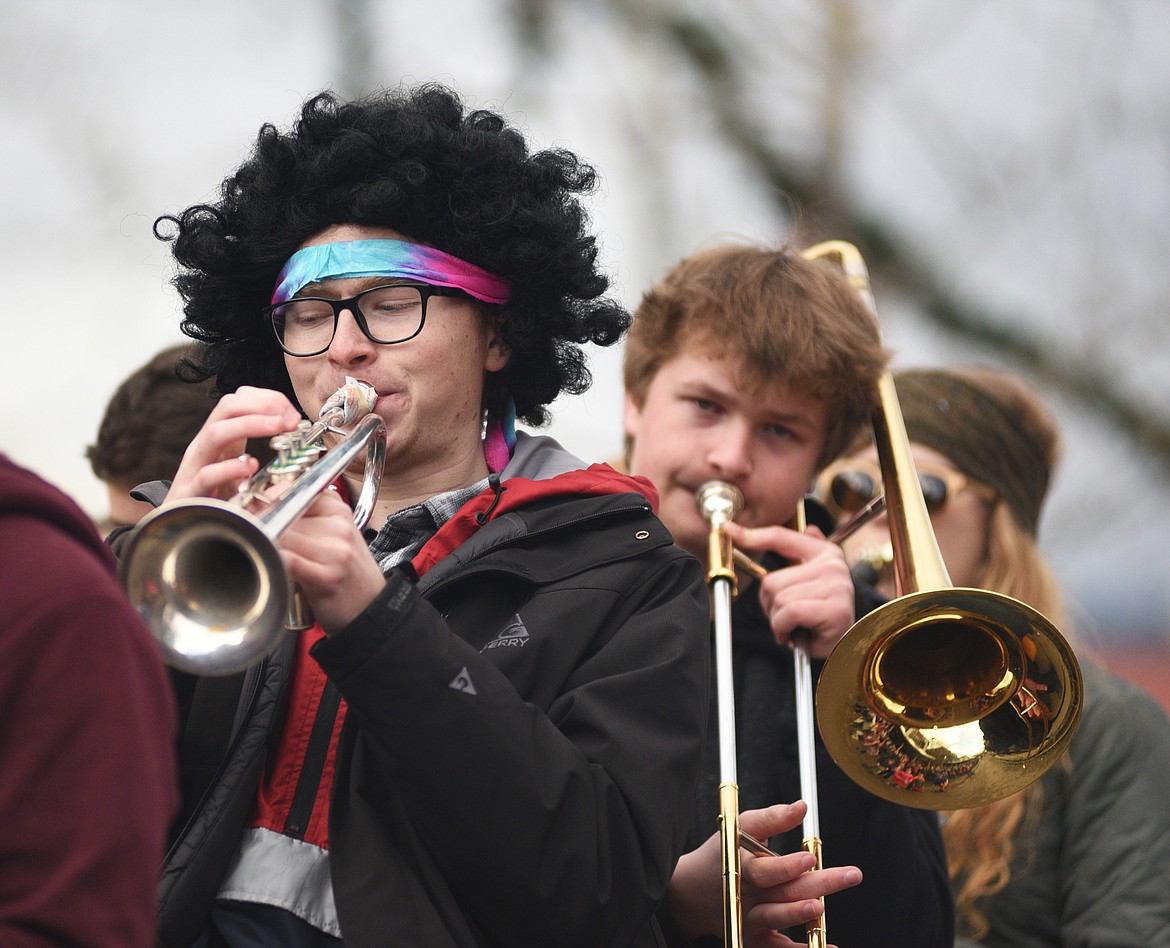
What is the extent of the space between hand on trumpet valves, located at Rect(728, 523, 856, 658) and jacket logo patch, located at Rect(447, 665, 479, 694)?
1.28 meters

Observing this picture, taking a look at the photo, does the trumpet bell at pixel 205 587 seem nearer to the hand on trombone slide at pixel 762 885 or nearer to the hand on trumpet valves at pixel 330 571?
the hand on trumpet valves at pixel 330 571

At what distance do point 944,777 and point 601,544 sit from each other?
99 cm

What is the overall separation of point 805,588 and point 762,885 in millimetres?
695

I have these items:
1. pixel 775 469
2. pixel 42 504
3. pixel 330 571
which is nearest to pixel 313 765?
pixel 330 571

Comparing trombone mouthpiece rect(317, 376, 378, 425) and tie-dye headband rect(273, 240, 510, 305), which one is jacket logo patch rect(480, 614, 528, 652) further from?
tie-dye headband rect(273, 240, 510, 305)

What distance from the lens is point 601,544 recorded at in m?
2.58

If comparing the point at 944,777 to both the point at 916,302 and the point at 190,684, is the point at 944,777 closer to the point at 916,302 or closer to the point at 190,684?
the point at 190,684

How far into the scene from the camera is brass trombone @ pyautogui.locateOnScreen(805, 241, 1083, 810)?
311 cm

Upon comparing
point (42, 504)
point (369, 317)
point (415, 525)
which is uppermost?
point (369, 317)

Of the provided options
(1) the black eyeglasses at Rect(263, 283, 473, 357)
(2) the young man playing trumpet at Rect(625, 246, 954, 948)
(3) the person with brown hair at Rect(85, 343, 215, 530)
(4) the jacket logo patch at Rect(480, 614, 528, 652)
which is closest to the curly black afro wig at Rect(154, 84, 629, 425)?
(1) the black eyeglasses at Rect(263, 283, 473, 357)

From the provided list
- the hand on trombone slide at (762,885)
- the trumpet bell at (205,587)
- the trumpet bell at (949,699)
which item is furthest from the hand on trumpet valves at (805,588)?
the trumpet bell at (205,587)

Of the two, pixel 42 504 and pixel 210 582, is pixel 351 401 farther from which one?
pixel 42 504

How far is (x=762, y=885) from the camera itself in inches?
114

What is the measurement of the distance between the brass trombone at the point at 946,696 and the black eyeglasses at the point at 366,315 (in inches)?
40.3
